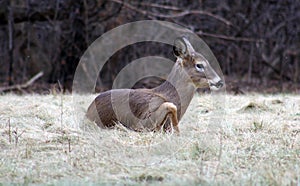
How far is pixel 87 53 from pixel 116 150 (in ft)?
29.7

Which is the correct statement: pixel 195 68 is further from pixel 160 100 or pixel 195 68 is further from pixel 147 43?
pixel 147 43

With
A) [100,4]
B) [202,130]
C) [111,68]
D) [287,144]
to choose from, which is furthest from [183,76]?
[111,68]

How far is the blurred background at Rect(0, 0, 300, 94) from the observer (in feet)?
43.3

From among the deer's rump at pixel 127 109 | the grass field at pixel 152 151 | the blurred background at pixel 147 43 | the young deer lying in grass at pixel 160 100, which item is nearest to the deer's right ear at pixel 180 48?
the young deer lying in grass at pixel 160 100

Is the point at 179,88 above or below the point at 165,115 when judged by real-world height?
above

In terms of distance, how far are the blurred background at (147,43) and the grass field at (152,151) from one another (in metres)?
6.41

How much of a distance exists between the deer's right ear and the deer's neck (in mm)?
132

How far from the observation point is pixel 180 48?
6.42m

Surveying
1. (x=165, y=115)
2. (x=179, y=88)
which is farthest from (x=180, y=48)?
(x=165, y=115)

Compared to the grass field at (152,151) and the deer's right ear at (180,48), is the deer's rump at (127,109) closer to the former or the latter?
the grass field at (152,151)

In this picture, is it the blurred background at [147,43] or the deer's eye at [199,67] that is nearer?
the deer's eye at [199,67]

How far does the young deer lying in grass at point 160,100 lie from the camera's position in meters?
5.89

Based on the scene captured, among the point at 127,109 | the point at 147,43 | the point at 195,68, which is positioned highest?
the point at 195,68

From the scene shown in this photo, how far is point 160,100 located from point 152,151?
1276mm
